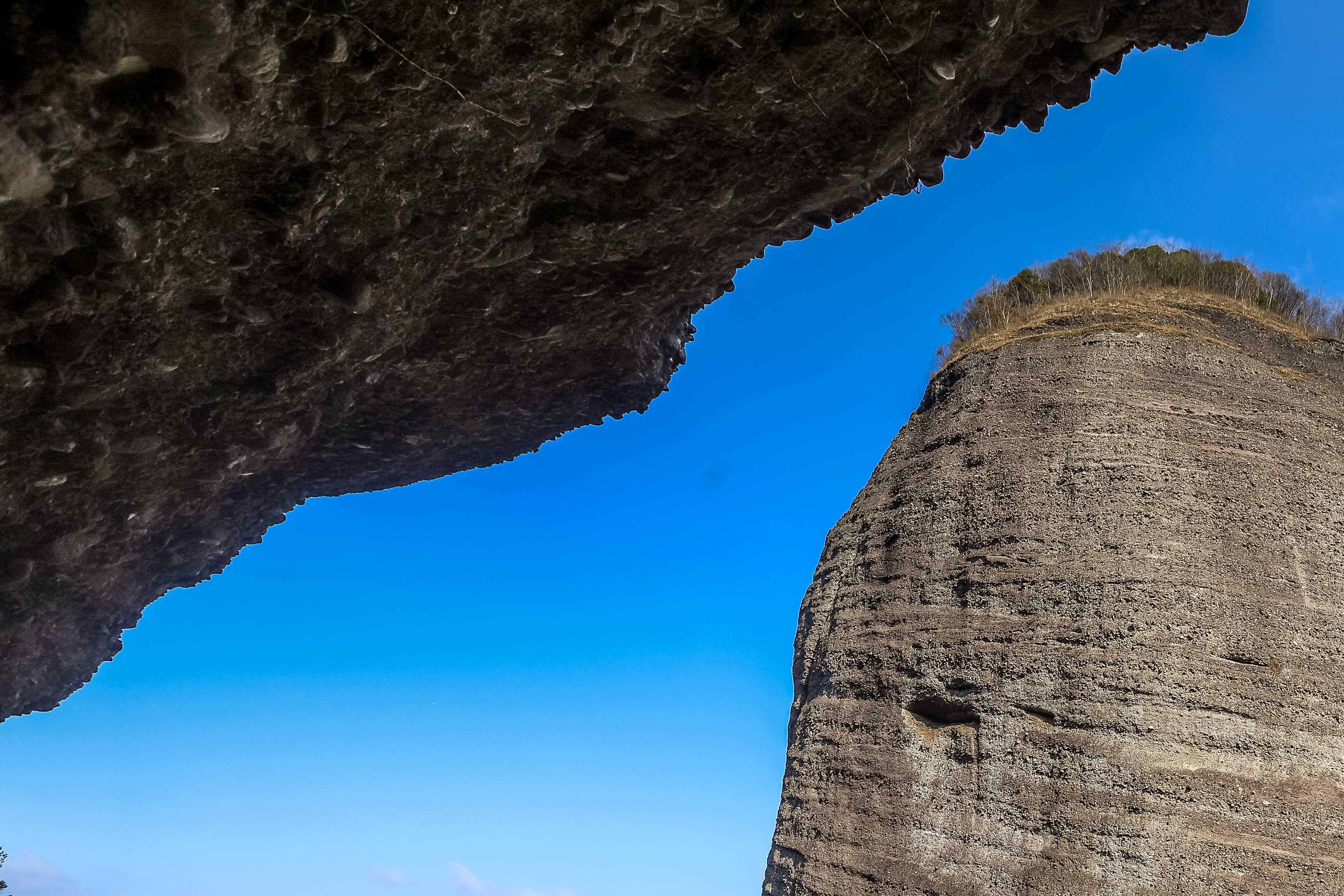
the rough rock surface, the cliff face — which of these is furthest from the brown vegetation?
the rough rock surface

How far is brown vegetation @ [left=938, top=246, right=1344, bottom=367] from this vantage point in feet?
37.6

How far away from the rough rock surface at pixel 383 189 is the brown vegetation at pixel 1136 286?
304 inches

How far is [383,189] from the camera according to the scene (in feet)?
11.6

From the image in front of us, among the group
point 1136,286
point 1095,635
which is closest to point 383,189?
point 1095,635

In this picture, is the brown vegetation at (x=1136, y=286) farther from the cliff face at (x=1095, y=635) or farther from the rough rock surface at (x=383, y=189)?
the rough rock surface at (x=383, y=189)

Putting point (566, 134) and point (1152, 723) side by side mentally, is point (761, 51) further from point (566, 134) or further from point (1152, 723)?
point (1152, 723)

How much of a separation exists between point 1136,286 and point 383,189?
10.6 m

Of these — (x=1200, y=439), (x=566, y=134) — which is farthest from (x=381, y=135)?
(x=1200, y=439)

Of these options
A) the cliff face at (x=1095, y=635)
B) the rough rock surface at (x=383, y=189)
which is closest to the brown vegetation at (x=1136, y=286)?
the cliff face at (x=1095, y=635)

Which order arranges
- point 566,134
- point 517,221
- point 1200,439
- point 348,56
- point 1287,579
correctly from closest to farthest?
1. point 348,56
2. point 566,134
3. point 517,221
4. point 1287,579
5. point 1200,439

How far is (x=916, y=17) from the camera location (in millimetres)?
3193

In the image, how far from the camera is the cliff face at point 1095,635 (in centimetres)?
772

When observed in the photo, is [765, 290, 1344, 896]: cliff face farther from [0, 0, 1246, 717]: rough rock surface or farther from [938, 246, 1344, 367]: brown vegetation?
[0, 0, 1246, 717]: rough rock surface

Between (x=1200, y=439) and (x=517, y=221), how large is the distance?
8.45 metres
